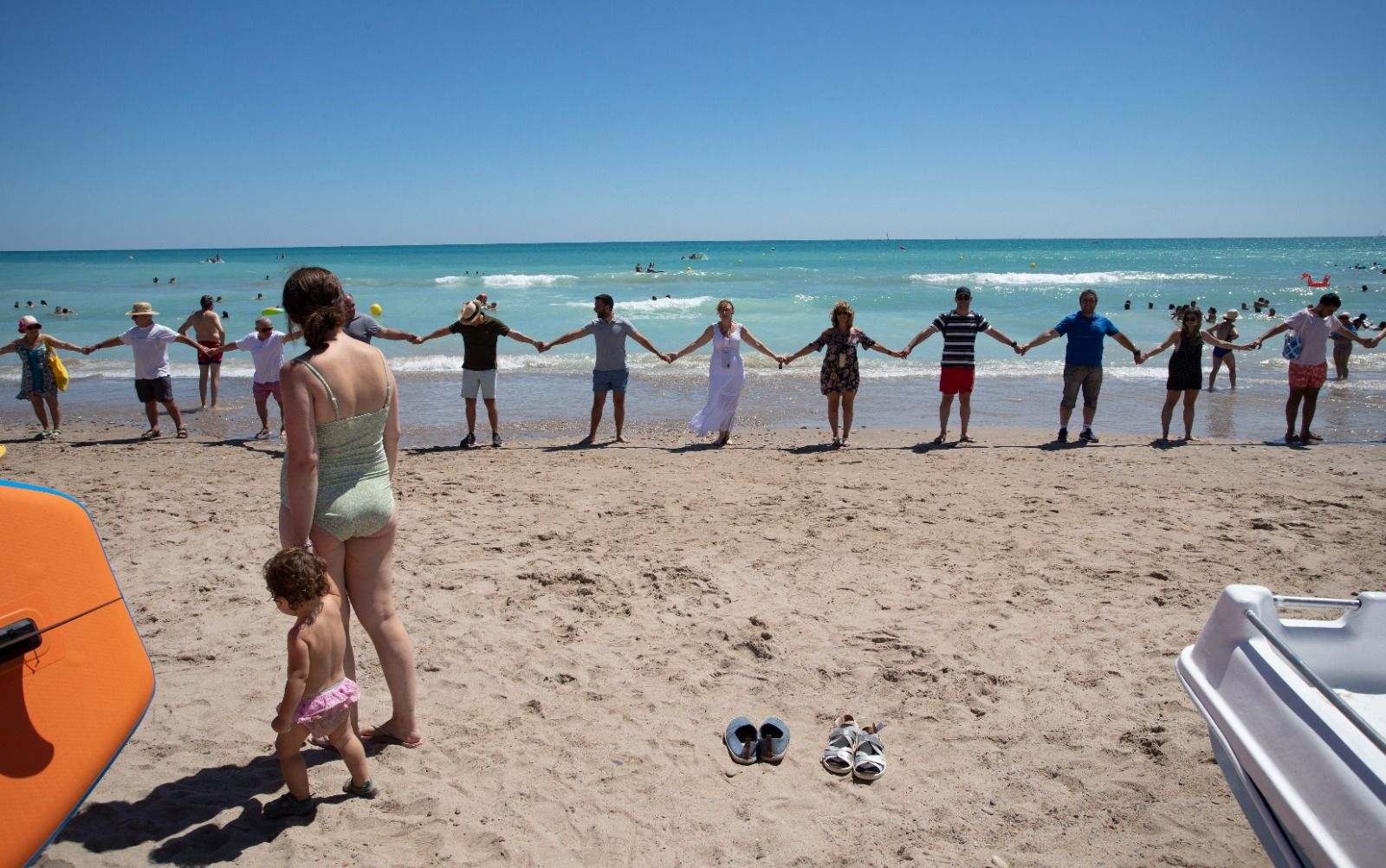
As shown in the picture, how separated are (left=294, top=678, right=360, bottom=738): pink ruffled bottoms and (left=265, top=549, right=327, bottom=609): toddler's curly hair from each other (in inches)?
16.0

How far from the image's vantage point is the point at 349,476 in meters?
3.21

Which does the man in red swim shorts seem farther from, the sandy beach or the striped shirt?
the striped shirt

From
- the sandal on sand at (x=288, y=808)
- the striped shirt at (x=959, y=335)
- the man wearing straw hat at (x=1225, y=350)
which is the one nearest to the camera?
the sandal on sand at (x=288, y=808)

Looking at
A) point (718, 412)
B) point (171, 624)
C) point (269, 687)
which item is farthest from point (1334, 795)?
point (718, 412)

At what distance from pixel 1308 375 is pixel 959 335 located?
13.8ft

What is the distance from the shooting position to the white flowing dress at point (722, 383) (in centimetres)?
995

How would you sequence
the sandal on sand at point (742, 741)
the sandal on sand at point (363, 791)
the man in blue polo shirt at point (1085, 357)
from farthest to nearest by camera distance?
the man in blue polo shirt at point (1085, 357) → the sandal on sand at point (742, 741) → the sandal on sand at point (363, 791)

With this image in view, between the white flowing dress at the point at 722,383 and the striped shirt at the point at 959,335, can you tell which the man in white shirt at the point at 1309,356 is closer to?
the striped shirt at the point at 959,335

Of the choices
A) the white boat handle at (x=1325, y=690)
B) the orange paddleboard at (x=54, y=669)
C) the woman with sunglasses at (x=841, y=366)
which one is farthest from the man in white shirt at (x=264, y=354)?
the white boat handle at (x=1325, y=690)

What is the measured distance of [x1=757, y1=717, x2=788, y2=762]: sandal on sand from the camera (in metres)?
3.71

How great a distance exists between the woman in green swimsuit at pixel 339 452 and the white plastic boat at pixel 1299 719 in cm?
322

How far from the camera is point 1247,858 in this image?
3109 millimetres

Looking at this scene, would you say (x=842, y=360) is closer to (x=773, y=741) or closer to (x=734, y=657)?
(x=734, y=657)

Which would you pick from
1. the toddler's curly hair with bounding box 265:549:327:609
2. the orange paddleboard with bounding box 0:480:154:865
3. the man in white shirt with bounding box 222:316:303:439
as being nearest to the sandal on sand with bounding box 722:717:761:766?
the toddler's curly hair with bounding box 265:549:327:609
